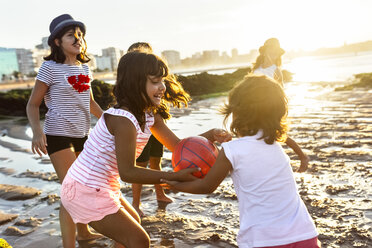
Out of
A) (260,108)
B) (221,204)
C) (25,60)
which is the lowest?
(221,204)

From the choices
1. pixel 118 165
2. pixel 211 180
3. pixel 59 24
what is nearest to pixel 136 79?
pixel 118 165

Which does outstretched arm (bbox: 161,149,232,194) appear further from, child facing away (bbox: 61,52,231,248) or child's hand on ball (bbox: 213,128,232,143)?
child's hand on ball (bbox: 213,128,232,143)

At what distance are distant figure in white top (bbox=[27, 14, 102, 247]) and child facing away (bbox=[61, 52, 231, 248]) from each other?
3.41ft

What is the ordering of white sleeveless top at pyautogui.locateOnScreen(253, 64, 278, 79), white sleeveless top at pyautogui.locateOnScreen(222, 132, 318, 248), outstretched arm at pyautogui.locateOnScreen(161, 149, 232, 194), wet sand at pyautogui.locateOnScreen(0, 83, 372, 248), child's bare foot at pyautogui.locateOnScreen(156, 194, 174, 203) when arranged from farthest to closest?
white sleeveless top at pyautogui.locateOnScreen(253, 64, 278, 79), child's bare foot at pyautogui.locateOnScreen(156, 194, 174, 203), wet sand at pyautogui.locateOnScreen(0, 83, 372, 248), outstretched arm at pyautogui.locateOnScreen(161, 149, 232, 194), white sleeveless top at pyautogui.locateOnScreen(222, 132, 318, 248)

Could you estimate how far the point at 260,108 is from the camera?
2.44 m

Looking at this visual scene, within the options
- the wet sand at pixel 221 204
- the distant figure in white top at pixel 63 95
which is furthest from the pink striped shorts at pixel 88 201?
the wet sand at pixel 221 204

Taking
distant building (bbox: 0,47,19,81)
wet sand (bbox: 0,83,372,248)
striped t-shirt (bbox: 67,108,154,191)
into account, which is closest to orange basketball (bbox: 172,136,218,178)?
striped t-shirt (bbox: 67,108,154,191)

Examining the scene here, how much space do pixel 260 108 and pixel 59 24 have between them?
2.62 metres

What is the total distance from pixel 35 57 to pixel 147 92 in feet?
695

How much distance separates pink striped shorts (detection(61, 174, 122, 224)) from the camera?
2793mm

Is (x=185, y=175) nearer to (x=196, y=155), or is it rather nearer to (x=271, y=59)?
(x=196, y=155)

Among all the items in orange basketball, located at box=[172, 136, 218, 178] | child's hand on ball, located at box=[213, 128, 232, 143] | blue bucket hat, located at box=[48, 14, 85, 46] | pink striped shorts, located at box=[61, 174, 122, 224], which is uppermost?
blue bucket hat, located at box=[48, 14, 85, 46]

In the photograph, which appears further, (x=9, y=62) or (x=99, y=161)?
(x=9, y=62)

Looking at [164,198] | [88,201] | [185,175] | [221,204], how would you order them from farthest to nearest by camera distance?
[164,198]
[221,204]
[185,175]
[88,201]
